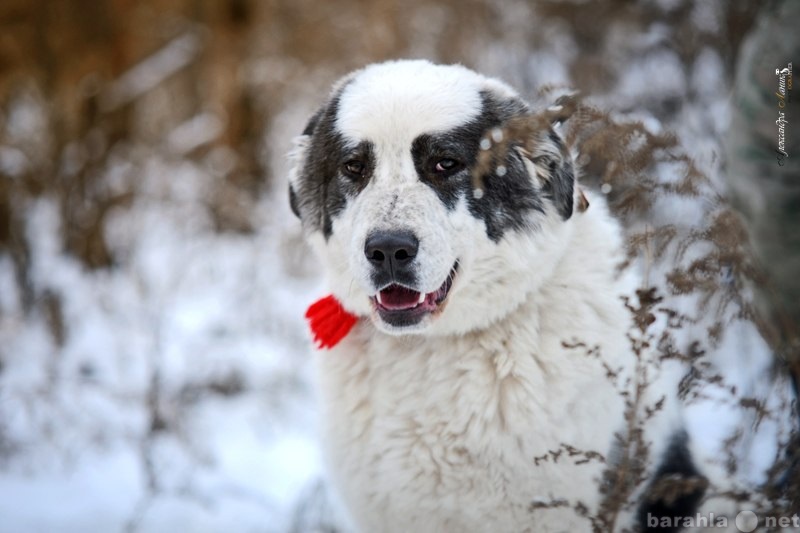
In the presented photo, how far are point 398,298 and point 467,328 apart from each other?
28 centimetres

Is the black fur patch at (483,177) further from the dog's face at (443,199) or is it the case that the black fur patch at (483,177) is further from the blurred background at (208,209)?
the blurred background at (208,209)

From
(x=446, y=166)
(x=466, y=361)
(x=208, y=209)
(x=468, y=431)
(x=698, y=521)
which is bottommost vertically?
(x=698, y=521)

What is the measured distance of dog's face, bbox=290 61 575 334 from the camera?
253 cm

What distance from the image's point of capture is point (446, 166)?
104 inches

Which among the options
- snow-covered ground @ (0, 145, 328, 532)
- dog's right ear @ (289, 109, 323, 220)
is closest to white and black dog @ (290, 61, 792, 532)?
dog's right ear @ (289, 109, 323, 220)

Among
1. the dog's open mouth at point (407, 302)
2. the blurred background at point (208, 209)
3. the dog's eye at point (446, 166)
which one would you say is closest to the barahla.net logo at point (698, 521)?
the blurred background at point (208, 209)

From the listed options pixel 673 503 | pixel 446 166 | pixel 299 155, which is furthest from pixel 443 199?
pixel 673 503

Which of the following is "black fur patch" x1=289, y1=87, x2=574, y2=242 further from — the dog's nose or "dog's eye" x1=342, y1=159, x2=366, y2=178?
the dog's nose

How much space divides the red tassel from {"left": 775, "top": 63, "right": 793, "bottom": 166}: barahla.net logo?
1.52 metres

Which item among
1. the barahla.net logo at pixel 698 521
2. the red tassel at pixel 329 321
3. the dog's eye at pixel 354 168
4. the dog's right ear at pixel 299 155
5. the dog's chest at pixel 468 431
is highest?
the dog's right ear at pixel 299 155

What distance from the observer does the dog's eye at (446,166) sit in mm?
2631

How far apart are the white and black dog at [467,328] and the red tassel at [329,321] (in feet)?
0.15

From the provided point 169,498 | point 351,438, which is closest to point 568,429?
point 351,438

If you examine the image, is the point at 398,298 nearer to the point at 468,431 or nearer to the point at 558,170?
the point at 468,431
